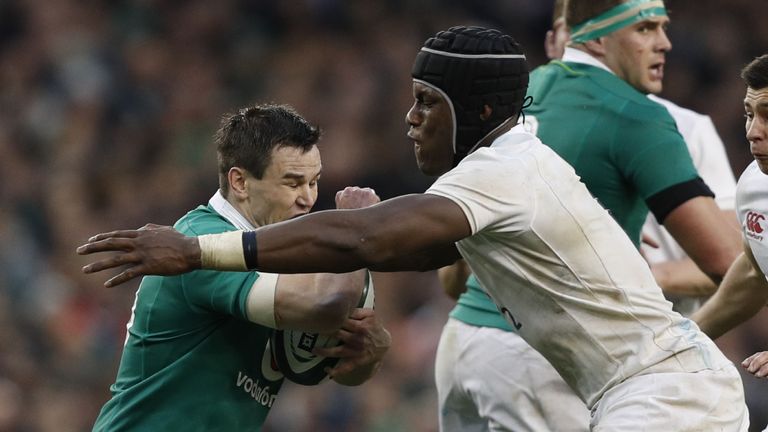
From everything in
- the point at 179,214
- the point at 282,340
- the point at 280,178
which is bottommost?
the point at 179,214

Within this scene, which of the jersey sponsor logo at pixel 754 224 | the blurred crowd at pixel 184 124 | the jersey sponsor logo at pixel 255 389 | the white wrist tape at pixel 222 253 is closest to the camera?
the white wrist tape at pixel 222 253

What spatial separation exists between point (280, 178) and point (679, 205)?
1723 millimetres

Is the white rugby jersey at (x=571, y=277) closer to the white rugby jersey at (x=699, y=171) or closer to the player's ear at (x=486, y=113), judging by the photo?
the player's ear at (x=486, y=113)

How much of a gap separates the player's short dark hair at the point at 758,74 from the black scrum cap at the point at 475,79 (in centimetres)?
81

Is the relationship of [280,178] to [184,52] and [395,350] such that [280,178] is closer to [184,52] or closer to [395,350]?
[395,350]

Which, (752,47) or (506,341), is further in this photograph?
(752,47)

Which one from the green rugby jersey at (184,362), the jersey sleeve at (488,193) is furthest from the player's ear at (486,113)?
the green rugby jersey at (184,362)

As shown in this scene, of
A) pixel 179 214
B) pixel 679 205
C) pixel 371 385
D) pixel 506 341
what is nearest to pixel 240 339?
pixel 506 341

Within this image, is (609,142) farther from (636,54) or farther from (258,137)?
(258,137)

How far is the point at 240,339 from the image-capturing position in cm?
504

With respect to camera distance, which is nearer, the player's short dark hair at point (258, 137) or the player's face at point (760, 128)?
the player's face at point (760, 128)

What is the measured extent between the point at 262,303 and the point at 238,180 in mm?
655

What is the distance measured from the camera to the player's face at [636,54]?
6.39m

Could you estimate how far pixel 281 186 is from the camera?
518cm
